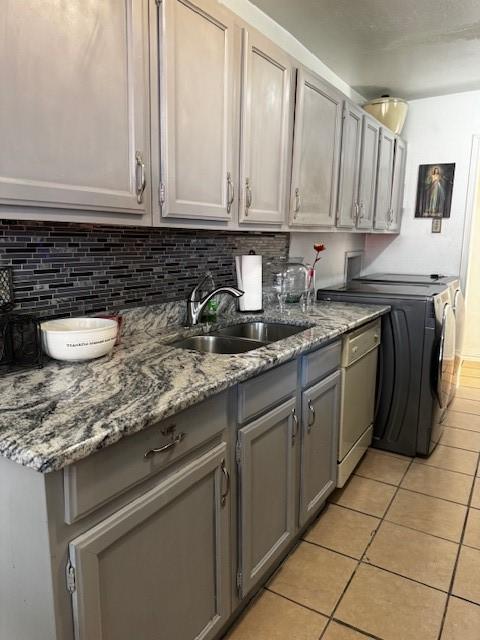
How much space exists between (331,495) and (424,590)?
2.15 ft

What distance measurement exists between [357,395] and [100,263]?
147 centimetres

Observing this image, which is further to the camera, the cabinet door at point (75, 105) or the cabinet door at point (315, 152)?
the cabinet door at point (315, 152)

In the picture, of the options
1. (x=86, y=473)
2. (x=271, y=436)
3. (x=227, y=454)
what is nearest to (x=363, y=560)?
(x=271, y=436)

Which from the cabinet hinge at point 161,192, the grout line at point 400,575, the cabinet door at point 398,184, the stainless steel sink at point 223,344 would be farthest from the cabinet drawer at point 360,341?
the cabinet door at point 398,184

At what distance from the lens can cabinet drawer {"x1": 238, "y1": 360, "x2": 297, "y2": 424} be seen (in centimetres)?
139

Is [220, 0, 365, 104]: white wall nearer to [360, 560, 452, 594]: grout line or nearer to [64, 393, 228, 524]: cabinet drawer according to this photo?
[64, 393, 228, 524]: cabinet drawer

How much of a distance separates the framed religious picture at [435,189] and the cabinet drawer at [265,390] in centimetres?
293

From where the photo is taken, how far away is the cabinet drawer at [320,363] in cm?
177

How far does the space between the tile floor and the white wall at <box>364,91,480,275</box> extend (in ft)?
6.64

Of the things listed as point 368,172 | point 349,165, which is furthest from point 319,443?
point 368,172

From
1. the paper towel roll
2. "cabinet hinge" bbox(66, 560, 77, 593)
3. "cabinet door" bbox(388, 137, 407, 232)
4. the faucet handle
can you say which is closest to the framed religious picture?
"cabinet door" bbox(388, 137, 407, 232)

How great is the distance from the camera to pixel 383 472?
8.40ft

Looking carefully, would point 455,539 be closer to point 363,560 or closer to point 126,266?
point 363,560

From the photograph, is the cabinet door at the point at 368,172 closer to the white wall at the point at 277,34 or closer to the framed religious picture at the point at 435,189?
the white wall at the point at 277,34
